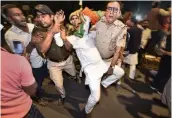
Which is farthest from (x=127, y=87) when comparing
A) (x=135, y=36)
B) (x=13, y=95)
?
(x=13, y=95)

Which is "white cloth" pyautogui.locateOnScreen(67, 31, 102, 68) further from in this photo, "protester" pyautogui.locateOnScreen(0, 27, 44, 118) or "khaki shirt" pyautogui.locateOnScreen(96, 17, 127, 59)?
"protester" pyautogui.locateOnScreen(0, 27, 44, 118)

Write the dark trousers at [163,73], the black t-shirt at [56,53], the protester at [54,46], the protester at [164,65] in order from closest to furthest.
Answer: the protester at [54,46] → the black t-shirt at [56,53] → the protester at [164,65] → the dark trousers at [163,73]

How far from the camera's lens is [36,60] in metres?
2.75

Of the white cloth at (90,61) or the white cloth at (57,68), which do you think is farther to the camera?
the white cloth at (57,68)

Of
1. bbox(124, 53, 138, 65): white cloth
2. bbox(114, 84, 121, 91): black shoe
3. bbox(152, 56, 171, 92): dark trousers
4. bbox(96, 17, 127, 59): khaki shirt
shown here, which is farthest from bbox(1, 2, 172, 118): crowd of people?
bbox(124, 53, 138, 65): white cloth

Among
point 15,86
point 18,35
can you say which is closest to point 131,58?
point 18,35

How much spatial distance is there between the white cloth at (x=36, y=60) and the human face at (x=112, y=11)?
94cm

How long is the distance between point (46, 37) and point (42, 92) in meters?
1.16

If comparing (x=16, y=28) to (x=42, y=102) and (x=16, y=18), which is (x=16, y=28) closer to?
(x=16, y=18)

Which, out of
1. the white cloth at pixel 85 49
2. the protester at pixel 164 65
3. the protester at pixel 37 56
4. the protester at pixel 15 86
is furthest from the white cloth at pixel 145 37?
the protester at pixel 15 86

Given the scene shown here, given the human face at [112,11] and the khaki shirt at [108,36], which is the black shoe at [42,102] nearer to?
the khaki shirt at [108,36]

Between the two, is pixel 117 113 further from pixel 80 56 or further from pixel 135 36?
pixel 135 36

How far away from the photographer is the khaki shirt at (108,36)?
8.55 ft

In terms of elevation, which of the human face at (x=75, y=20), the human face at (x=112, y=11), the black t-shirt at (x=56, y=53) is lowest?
the black t-shirt at (x=56, y=53)
